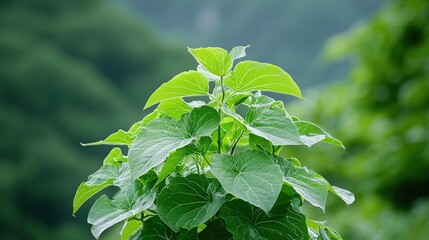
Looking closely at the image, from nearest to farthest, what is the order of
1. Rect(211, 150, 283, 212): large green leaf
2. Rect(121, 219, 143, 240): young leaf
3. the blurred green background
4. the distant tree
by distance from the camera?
1. Rect(211, 150, 283, 212): large green leaf
2. Rect(121, 219, 143, 240): young leaf
3. the distant tree
4. the blurred green background

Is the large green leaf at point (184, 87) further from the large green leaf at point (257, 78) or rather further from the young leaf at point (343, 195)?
the young leaf at point (343, 195)

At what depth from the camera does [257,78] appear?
91 cm

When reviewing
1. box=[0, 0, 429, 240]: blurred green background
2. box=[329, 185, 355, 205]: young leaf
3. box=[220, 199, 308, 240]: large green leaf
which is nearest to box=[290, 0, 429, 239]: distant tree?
box=[0, 0, 429, 240]: blurred green background

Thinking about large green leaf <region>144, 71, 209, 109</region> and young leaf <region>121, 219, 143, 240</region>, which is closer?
large green leaf <region>144, 71, 209, 109</region>

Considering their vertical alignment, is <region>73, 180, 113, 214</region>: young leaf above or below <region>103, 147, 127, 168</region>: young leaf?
below

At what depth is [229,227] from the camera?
86cm

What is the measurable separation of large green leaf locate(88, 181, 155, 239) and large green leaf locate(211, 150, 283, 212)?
118 mm

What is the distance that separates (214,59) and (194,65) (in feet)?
39.3

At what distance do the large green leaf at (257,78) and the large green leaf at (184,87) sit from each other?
0.04 metres

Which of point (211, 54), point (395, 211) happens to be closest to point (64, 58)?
point (395, 211)

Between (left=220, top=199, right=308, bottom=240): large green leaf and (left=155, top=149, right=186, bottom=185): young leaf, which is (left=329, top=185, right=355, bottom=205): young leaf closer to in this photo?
(left=220, top=199, right=308, bottom=240): large green leaf

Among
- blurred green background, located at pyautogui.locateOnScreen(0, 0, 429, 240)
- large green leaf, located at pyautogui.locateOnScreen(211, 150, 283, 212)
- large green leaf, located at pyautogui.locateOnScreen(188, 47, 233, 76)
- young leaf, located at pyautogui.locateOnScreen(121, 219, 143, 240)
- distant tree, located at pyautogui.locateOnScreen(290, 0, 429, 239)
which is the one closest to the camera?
large green leaf, located at pyautogui.locateOnScreen(211, 150, 283, 212)

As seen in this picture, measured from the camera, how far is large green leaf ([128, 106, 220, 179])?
0.84 meters

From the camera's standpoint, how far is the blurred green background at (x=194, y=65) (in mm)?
4211
